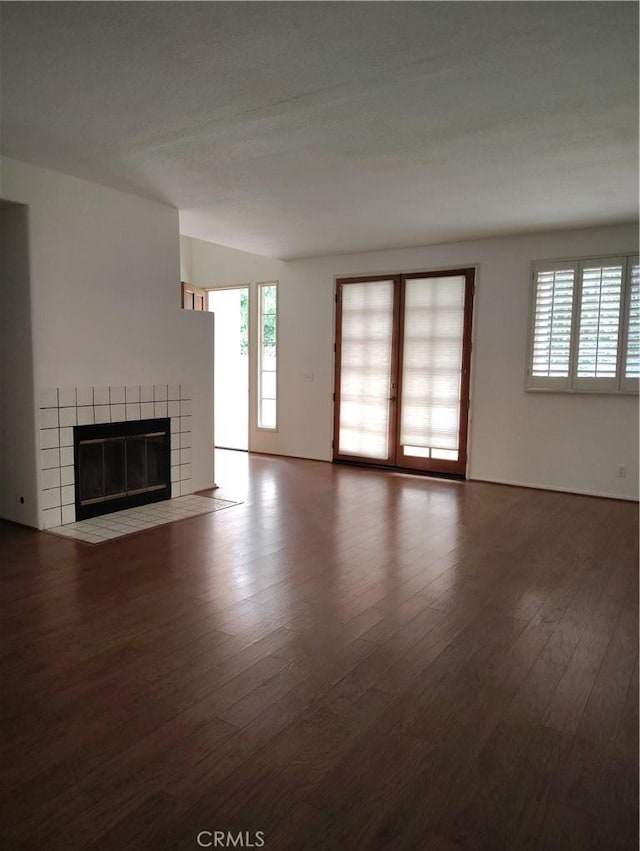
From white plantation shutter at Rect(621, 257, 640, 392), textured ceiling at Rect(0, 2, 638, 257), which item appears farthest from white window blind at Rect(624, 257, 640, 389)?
textured ceiling at Rect(0, 2, 638, 257)

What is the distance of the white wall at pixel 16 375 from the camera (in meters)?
4.03

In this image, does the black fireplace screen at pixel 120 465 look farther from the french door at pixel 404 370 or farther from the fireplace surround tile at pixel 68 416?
the french door at pixel 404 370

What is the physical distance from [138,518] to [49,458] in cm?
82

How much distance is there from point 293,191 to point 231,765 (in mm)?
3928

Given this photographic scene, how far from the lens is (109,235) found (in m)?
4.48

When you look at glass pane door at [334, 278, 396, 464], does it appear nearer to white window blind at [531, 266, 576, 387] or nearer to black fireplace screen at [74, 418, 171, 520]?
white window blind at [531, 266, 576, 387]

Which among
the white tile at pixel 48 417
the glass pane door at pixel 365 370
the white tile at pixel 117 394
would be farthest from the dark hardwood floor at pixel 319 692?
the glass pane door at pixel 365 370

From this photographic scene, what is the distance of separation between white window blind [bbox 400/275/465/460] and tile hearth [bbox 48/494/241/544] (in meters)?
2.53

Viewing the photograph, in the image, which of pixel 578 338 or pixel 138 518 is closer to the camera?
pixel 138 518

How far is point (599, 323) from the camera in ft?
17.8

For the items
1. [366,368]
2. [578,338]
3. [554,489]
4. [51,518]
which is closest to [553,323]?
[578,338]

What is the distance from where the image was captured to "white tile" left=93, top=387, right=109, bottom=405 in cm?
446

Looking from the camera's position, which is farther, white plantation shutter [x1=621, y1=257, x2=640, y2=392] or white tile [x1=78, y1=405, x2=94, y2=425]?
white plantation shutter [x1=621, y1=257, x2=640, y2=392]

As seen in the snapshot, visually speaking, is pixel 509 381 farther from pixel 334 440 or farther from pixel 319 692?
pixel 319 692
